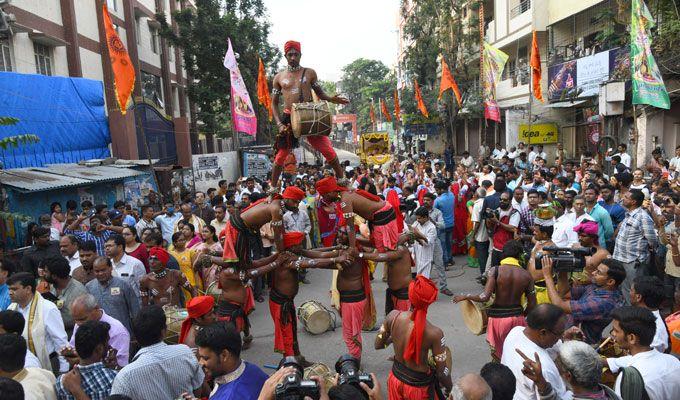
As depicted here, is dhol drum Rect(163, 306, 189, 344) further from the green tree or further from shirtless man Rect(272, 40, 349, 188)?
the green tree

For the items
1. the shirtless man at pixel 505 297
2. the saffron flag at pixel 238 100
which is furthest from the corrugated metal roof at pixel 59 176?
the shirtless man at pixel 505 297

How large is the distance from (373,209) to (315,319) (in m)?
1.96

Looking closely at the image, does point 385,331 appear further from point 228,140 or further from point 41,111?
point 228,140

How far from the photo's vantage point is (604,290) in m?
4.15

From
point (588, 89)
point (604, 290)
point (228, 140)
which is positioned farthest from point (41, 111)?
point (228, 140)

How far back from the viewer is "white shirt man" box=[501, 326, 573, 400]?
10.1ft

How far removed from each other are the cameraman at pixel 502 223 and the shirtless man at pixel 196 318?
15.1ft

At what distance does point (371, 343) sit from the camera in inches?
254

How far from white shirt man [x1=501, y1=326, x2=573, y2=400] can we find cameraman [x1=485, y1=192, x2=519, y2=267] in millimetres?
3914

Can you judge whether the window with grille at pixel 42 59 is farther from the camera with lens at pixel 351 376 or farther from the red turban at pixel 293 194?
the camera with lens at pixel 351 376

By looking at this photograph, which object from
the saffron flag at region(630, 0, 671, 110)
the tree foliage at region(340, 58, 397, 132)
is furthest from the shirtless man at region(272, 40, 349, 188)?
the tree foliage at region(340, 58, 397, 132)

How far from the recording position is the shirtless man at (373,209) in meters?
5.64

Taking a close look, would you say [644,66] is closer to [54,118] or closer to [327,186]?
[327,186]

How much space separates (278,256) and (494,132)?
81.0 ft
